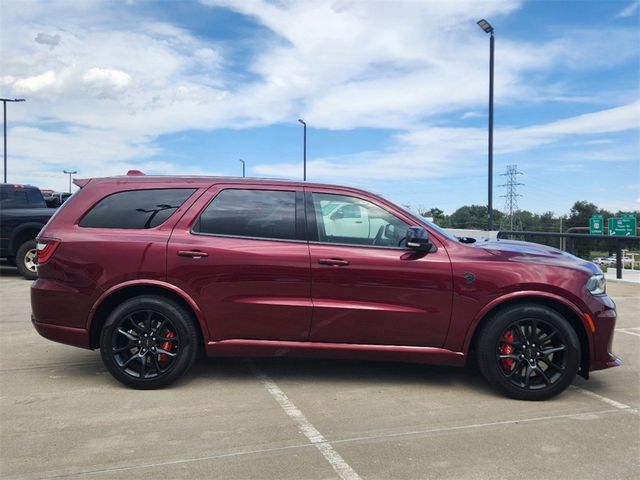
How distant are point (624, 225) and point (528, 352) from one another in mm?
10484

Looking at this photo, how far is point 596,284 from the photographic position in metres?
4.37

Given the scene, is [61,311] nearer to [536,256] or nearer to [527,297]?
[527,297]

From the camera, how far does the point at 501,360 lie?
14.2 ft

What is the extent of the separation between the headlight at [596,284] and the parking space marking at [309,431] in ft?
7.87

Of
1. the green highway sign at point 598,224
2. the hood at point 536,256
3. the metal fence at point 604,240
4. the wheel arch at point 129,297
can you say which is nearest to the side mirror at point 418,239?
the hood at point 536,256

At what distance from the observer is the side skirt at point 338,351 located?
14.3 ft

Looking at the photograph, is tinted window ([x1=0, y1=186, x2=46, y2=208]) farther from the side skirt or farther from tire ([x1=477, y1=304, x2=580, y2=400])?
tire ([x1=477, y1=304, x2=580, y2=400])

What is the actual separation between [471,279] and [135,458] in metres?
2.68

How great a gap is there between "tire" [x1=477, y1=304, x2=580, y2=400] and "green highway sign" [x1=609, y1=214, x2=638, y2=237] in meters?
10.1

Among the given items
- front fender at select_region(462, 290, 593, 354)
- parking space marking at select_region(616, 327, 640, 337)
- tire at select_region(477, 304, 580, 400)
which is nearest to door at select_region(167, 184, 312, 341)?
front fender at select_region(462, 290, 593, 354)

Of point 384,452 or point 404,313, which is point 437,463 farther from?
point 404,313

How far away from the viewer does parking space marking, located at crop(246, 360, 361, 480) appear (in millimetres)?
3159

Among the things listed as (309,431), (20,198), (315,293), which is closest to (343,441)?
(309,431)

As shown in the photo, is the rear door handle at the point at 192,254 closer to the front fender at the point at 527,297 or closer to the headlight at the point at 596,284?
the front fender at the point at 527,297
